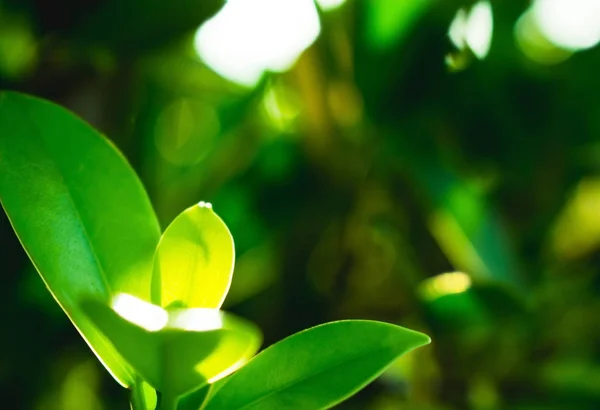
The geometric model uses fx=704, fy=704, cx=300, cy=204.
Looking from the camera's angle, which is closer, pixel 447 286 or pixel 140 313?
pixel 140 313

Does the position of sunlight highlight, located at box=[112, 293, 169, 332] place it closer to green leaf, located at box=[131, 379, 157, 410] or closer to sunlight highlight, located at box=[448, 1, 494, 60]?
green leaf, located at box=[131, 379, 157, 410]

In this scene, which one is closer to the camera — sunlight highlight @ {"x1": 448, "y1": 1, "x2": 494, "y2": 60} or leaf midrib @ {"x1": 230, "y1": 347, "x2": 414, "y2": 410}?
leaf midrib @ {"x1": 230, "y1": 347, "x2": 414, "y2": 410}

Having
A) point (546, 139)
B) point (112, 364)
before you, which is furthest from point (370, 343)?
point (546, 139)

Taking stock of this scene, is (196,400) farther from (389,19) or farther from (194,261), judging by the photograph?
(389,19)

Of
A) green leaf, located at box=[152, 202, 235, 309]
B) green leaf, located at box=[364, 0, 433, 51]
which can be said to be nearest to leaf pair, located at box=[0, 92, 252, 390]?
green leaf, located at box=[152, 202, 235, 309]

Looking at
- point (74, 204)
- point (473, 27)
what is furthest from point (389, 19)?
point (74, 204)

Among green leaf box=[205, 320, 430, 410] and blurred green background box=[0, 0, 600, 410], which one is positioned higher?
blurred green background box=[0, 0, 600, 410]

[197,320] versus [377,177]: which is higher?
[377,177]

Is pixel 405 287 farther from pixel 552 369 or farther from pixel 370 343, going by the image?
pixel 370 343
